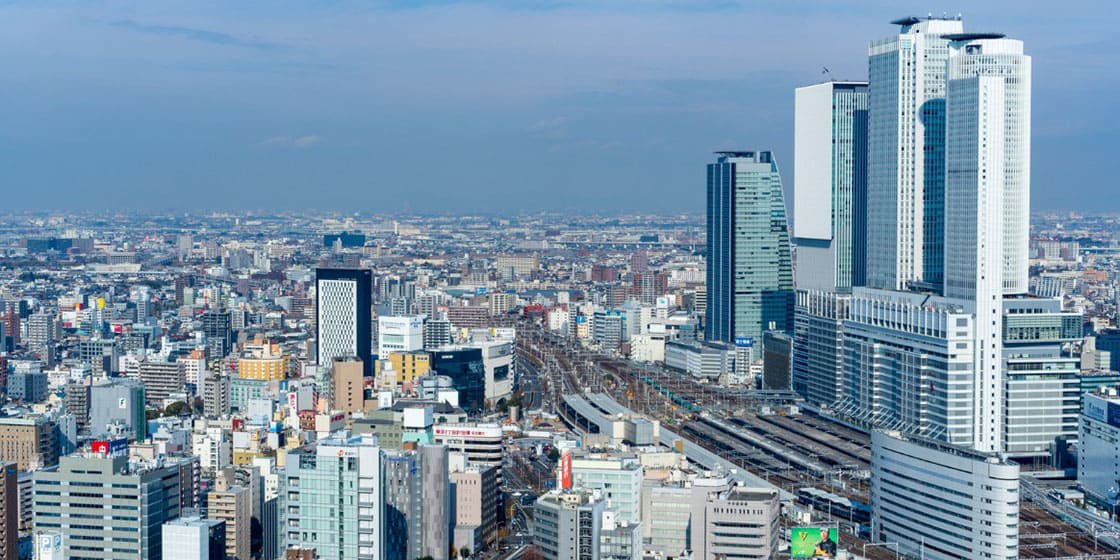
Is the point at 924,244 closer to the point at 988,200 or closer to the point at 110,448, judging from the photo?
the point at 988,200

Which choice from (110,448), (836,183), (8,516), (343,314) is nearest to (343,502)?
(110,448)

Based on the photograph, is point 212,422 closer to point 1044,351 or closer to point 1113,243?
point 1044,351

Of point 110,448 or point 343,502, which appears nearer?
point 343,502

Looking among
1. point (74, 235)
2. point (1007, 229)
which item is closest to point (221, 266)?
point (74, 235)

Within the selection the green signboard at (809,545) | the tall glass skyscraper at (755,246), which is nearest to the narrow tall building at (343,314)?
the tall glass skyscraper at (755,246)

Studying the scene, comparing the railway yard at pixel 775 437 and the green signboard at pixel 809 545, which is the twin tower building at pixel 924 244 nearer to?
the railway yard at pixel 775 437
